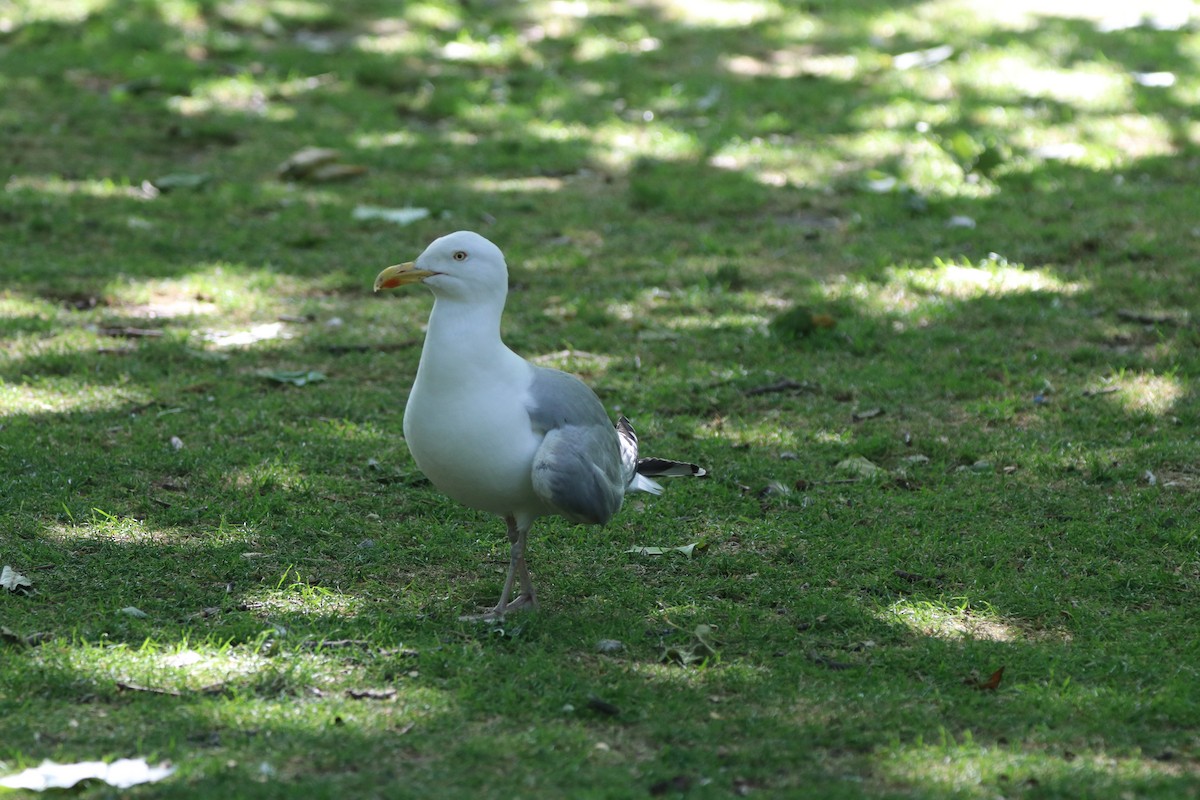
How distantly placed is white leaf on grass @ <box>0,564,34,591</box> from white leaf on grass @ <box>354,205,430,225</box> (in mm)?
4599

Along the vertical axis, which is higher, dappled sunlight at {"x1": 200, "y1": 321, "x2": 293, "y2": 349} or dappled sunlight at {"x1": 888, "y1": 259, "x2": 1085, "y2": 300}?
dappled sunlight at {"x1": 888, "y1": 259, "x2": 1085, "y2": 300}

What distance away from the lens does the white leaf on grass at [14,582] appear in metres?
4.49

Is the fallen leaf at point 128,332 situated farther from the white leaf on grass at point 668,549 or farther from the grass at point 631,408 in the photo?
the white leaf on grass at point 668,549

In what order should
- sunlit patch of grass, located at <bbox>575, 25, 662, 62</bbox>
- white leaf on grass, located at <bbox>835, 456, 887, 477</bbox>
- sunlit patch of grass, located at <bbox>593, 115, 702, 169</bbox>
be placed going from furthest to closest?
sunlit patch of grass, located at <bbox>575, 25, 662, 62</bbox> < sunlit patch of grass, located at <bbox>593, 115, 702, 169</bbox> < white leaf on grass, located at <bbox>835, 456, 887, 477</bbox>

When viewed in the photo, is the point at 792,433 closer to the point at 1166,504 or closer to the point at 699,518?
the point at 699,518

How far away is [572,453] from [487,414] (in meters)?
0.30

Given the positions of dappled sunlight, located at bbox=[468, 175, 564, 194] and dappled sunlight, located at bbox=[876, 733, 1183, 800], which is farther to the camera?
dappled sunlight, located at bbox=[468, 175, 564, 194]

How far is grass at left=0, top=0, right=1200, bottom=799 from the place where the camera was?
3.80m

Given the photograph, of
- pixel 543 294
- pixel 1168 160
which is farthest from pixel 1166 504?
pixel 1168 160

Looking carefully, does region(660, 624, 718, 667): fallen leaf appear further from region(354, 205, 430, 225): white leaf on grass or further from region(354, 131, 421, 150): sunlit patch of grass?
region(354, 131, 421, 150): sunlit patch of grass

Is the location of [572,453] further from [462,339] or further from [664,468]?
[664,468]

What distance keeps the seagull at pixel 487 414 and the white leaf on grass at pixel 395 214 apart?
4.45 meters

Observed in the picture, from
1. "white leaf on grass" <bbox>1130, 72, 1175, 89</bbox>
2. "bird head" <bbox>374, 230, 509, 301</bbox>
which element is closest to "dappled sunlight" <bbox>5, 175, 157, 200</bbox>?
"bird head" <bbox>374, 230, 509, 301</bbox>

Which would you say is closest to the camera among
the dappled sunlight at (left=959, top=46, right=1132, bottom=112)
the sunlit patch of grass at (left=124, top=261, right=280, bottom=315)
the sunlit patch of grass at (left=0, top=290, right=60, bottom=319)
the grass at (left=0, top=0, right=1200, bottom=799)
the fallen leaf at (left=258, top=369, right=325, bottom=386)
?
the grass at (left=0, top=0, right=1200, bottom=799)
